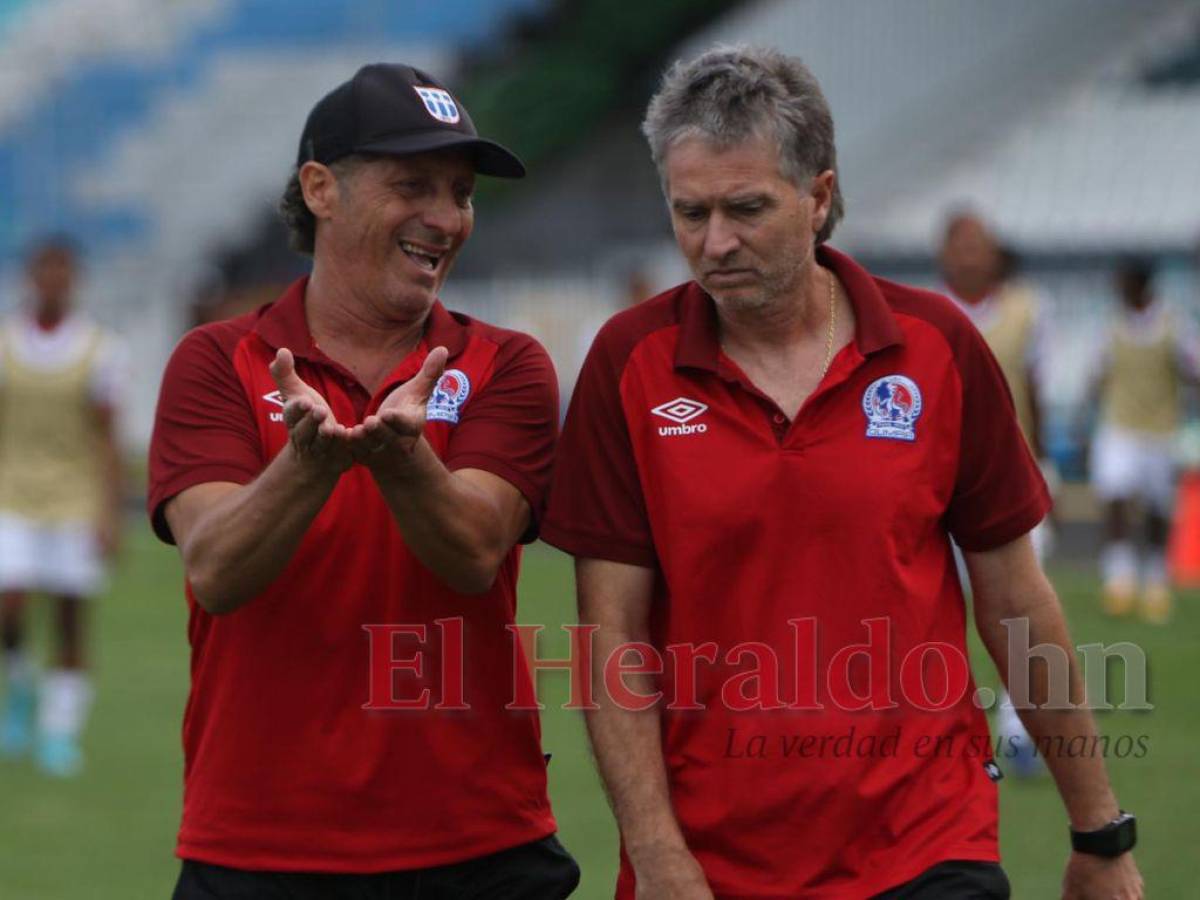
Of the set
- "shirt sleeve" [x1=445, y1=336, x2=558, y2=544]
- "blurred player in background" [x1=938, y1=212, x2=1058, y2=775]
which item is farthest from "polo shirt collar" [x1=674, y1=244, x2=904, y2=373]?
"blurred player in background" [x1=938, y1=212, x2=1058, y2=775]

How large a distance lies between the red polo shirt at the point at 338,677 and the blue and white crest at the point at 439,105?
51cm

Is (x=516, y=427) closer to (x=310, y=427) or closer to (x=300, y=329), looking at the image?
(x=300, y=329)

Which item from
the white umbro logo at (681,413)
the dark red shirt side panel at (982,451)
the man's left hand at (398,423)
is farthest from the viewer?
the dark red shirt side panel at (982,451)

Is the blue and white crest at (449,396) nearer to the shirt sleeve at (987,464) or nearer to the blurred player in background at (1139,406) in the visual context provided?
the shirt sleeve at (987,464)

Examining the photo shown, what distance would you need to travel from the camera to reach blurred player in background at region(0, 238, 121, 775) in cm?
1154

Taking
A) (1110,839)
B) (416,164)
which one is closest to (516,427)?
(416,164)

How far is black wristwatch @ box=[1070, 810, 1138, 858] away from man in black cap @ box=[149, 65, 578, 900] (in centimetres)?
101

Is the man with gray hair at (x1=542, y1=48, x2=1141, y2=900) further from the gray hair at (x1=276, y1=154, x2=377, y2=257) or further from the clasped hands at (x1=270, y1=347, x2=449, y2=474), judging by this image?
the gray hair at (x1=276, y1=154, x2=377, y2=257)

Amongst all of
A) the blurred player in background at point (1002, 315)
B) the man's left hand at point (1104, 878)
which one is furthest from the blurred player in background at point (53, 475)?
the man's left hand at point (1104, 878)

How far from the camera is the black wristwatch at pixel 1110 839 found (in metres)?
4.47

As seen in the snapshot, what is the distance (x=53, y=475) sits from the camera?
11695 millimetres

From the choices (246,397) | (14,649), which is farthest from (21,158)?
(246,397)

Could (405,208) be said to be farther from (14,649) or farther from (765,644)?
(14,649)

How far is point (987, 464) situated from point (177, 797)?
6552 mm
